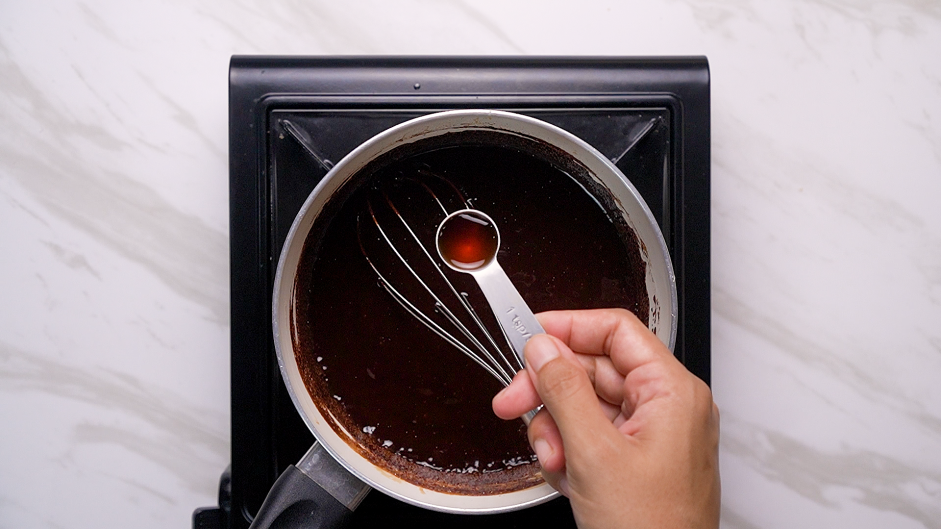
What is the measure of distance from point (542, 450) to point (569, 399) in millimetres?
55

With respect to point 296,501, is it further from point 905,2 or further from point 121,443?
point 905,2

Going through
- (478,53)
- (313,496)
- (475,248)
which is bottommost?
(313,496)

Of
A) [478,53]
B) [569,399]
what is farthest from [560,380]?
[478,53]

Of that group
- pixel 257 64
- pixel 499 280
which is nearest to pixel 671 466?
pixel 499 280

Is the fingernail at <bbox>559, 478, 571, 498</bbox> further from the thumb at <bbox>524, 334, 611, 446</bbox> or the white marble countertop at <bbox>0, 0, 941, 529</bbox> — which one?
the white marble countertop at <bbox>0, 0, 941, 529</bbox>

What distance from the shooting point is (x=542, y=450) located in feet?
1.21

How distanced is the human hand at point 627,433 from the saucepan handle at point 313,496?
5.0 inches

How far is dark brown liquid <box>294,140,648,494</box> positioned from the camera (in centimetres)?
45

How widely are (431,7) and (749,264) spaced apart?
0.38 metres

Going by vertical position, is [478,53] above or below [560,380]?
above

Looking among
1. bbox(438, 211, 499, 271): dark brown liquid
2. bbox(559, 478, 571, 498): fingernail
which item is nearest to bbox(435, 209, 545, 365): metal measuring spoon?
bbox(438, 211, 499, 271): dark brown liquid

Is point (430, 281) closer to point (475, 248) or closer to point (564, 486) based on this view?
point (475, 248)

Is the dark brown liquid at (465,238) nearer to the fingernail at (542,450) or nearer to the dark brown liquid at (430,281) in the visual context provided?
the dark brown liquid at (430,281)

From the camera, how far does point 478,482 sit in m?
0.47
